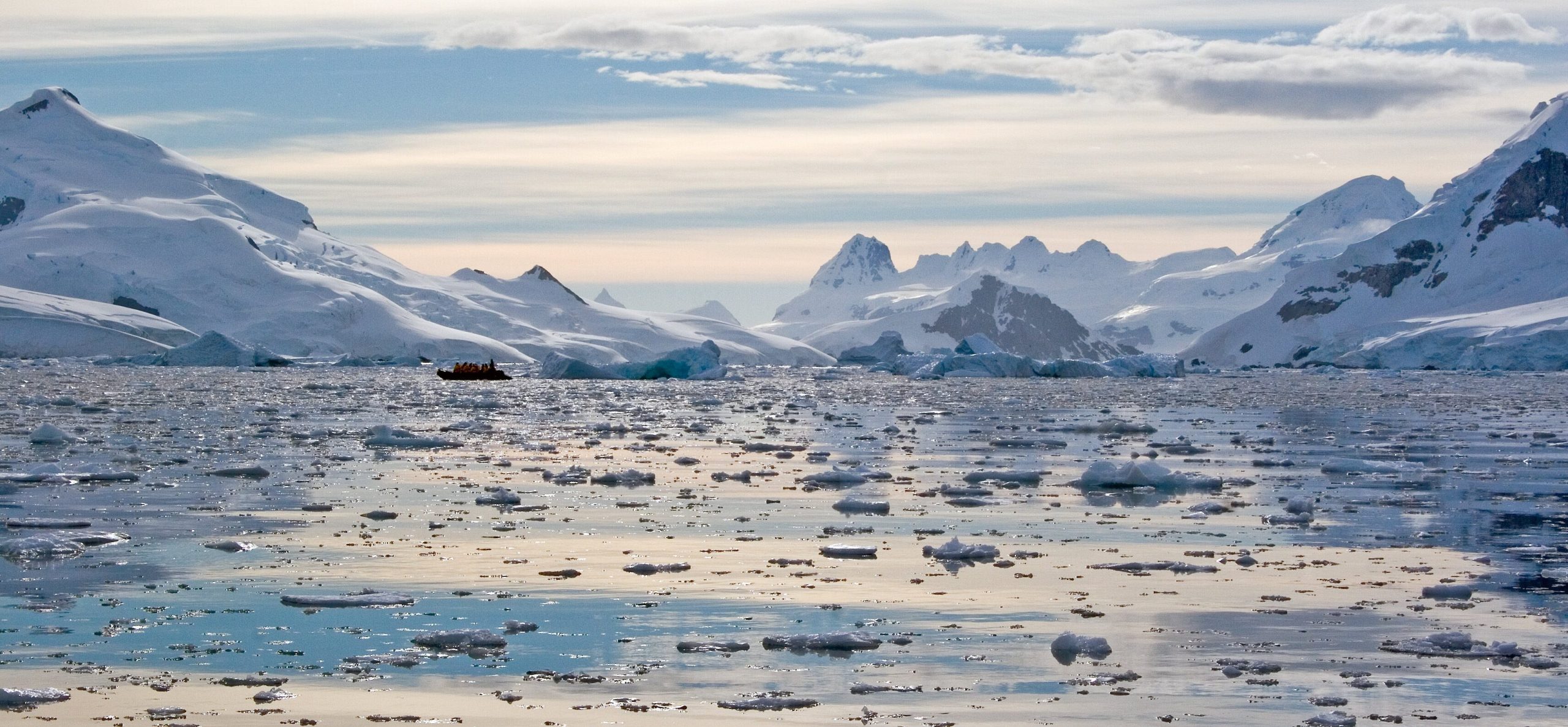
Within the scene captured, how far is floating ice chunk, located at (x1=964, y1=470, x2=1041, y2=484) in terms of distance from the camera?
25.3 metres

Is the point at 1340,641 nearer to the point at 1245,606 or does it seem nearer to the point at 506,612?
the point at 1245,606

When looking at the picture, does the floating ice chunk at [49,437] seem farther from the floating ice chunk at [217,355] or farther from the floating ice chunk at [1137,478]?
the floating ice chunk at [217,355]

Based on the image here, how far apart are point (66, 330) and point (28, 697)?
155515 mm

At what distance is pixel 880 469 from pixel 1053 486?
132 inches

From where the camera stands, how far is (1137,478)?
24.6m

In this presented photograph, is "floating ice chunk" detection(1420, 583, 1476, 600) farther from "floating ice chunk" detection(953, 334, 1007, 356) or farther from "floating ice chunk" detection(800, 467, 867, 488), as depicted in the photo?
"floating ice chunk" detection(953, 334, 1007, 356)

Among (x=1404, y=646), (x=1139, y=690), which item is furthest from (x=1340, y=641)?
(x=1139, y=690)

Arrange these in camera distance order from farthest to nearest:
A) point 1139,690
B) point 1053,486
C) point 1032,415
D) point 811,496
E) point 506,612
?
point 1032,415 < point 1053,486 < point 811,496 < point 506,612 < point 1139,690

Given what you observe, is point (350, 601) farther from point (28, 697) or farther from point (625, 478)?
point (625, 478)

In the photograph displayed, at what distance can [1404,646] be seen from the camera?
12211 mm

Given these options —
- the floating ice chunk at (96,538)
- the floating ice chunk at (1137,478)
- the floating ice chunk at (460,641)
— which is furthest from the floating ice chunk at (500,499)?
the floating ice chunk at (460,641)

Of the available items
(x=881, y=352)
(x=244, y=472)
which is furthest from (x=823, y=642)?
(x=881, y=352)

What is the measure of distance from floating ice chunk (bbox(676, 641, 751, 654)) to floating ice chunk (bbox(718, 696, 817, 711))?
1583 mm

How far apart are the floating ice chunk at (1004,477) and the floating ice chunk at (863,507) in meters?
4.30
